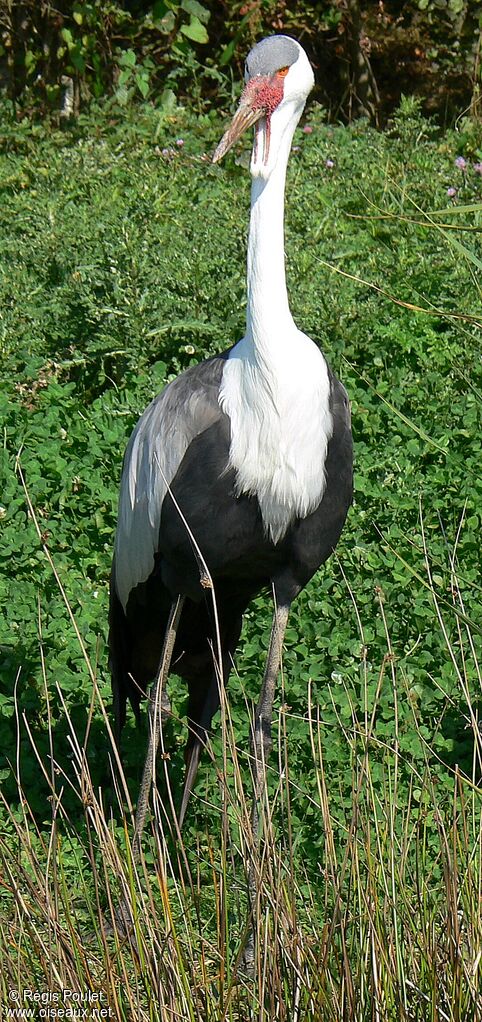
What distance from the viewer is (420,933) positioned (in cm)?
243

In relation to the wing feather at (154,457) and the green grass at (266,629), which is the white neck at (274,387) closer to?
the wing feather at (154,457)

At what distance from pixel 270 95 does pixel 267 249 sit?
40 cm

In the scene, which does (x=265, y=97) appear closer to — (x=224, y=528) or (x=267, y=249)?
(x=267, y=249)

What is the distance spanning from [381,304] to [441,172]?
68.6 inches

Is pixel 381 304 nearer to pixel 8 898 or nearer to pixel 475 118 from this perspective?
pixel 475 118

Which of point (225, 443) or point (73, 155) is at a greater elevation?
point (73, 155)

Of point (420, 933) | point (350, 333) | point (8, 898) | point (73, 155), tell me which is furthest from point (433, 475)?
point (73, 155)

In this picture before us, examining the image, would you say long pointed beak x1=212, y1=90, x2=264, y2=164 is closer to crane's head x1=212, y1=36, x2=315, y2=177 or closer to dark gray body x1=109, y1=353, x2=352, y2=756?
crane's head x1=212, y1=36, x2=315, y2=177

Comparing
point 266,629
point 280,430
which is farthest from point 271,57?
point 266,629

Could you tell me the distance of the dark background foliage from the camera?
8.43 metres

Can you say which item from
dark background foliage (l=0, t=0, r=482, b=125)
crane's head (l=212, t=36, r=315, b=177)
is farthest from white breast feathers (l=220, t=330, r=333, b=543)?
dark background foliage (l=0, t=0, r=482, b=125)

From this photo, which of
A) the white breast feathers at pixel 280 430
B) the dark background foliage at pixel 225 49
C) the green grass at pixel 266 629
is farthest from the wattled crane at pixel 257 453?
the dark background foliage at pixel 225 49

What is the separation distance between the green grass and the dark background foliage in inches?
47.1

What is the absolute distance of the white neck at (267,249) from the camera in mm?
3266
